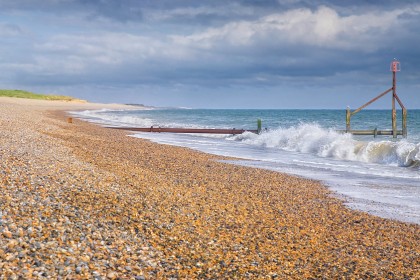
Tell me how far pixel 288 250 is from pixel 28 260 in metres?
3.52

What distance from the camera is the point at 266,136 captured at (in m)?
30.1

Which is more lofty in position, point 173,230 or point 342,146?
point 342,146

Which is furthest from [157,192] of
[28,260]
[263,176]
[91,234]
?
[263,176]

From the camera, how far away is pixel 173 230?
6.75 metres

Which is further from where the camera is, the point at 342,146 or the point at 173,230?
the point at 342,146

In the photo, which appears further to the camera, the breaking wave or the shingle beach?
the breaking wave

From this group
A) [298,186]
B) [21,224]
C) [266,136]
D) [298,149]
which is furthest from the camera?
[266,136]

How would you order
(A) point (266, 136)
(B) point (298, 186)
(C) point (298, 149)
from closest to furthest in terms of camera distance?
(B) point (298, 186) → (C) point (298, 149) → (A) point (266, 136)

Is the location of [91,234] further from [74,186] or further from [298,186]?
[298,186]

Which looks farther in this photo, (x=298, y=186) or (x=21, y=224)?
(x=298, y=186)

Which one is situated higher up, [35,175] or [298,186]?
[35,175]

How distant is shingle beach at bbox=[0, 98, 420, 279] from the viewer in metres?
5.32

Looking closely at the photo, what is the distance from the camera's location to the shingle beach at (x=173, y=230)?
17.4 feet

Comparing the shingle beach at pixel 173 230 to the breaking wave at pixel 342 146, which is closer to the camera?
the shingle beach at pixel 173 230
